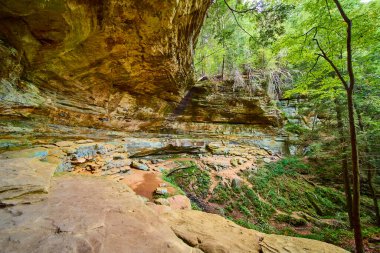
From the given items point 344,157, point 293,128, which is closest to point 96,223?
point 344,157

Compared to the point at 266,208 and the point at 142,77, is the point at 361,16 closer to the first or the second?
the point at 266,208

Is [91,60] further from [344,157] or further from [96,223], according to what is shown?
[344,157]

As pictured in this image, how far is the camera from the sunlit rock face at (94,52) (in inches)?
157

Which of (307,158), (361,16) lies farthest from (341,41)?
(307,158)

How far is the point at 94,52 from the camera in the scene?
216 inches

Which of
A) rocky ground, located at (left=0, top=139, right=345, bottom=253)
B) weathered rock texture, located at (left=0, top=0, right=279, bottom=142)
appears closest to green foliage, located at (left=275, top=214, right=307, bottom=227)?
rocky ground, located at (left=0, top=139, right=345, bottom=253)

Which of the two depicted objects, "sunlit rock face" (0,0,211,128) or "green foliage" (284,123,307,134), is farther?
"green foliage" (284,123,307,134)

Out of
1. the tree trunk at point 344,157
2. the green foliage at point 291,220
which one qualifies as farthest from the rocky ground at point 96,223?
the tree trunk at point 344,157

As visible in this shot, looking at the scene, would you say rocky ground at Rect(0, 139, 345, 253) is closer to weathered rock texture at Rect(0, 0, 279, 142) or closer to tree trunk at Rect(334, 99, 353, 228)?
weathered rock texture at Rect(0, 0, 279, 142)

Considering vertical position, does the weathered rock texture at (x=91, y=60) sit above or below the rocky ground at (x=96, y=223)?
above

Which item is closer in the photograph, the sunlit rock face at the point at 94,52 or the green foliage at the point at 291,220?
the sunlit rock face at the point at 94,52

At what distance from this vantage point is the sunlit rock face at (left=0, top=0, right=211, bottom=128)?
3996 mm

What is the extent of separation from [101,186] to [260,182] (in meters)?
7.52

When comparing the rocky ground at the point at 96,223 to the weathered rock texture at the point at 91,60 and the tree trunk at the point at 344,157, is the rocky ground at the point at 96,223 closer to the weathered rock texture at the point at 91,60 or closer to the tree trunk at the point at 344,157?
the weathered rock texture at the point at 91,60
